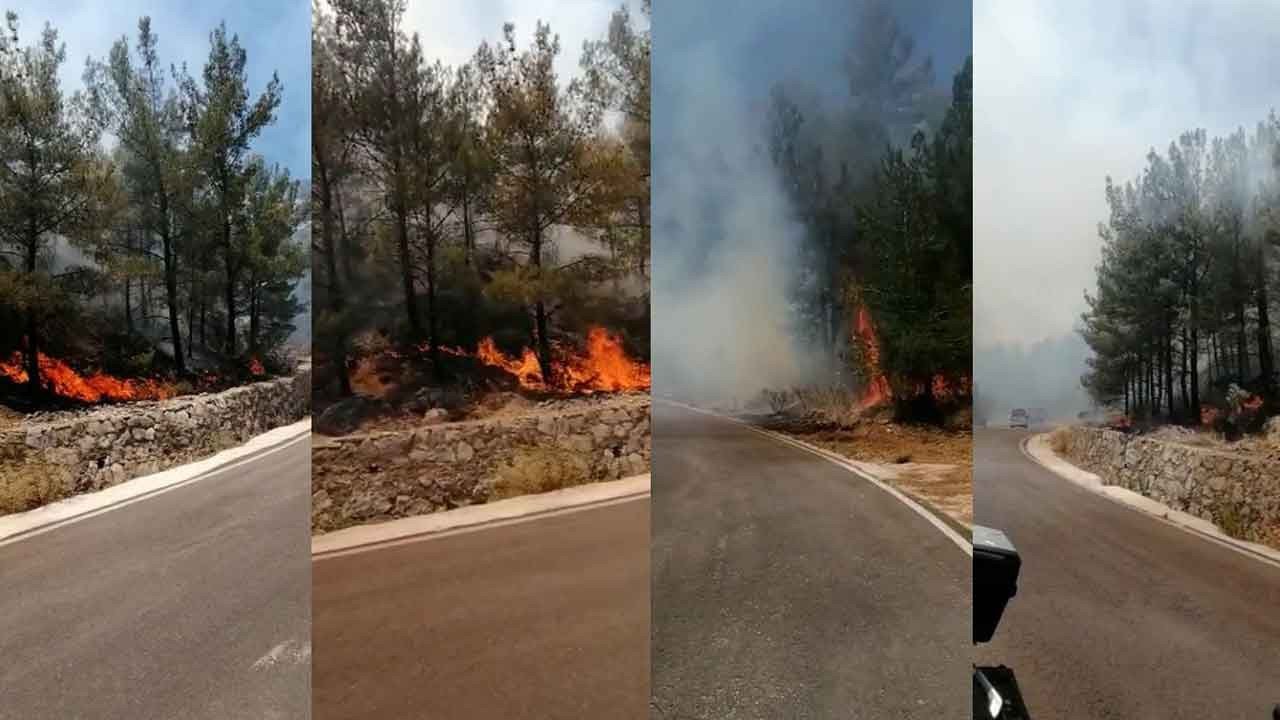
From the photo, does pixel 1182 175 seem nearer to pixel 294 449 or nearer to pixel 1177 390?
pixel 1177 390

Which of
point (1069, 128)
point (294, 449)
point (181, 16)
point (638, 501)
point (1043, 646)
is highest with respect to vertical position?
point (181, 16)

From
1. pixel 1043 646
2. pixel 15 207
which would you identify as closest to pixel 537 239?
pixel 15 207

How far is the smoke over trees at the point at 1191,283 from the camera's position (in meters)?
2.93

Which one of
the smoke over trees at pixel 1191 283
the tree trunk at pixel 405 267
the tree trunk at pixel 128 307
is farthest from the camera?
the smoke over trees at pixel 1191 283

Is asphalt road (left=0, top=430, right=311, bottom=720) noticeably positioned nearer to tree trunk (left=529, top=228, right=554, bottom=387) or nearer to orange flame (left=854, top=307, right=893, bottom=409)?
tree trunk (left=529, top=228, right=554, bottom=387)

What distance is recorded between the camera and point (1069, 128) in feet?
9.61

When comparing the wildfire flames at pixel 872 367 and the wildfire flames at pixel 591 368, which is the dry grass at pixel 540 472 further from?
the wildfire flames at pixel 872 367

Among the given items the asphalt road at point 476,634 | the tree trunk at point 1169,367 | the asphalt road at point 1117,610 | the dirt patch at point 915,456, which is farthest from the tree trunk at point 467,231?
the tree trunk at point 1169,367

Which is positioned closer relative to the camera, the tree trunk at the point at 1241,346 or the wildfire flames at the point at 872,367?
the wildfire flames at the point at 872,367

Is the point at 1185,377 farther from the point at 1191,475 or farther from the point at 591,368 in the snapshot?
the point at 591,368

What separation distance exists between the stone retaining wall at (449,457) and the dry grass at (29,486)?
2.52 ft

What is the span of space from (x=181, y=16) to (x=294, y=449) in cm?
150

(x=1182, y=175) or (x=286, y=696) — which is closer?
(x=286, y=696)

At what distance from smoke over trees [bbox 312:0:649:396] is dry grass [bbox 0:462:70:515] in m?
0.88
